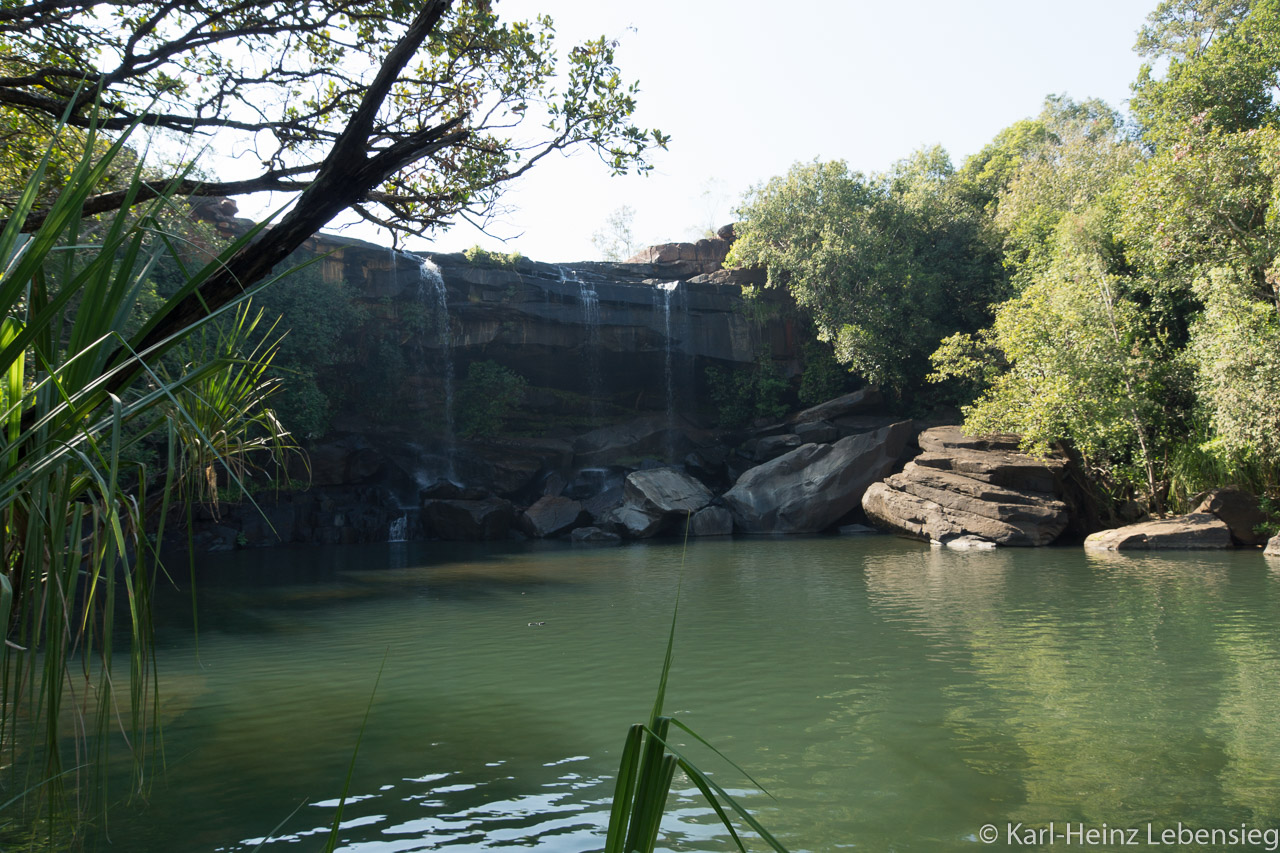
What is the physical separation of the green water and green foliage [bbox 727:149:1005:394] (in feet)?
42.1

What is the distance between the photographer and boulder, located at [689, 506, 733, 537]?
22.3m

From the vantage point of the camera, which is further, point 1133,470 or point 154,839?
point 1133,470

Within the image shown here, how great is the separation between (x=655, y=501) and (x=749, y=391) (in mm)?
7642

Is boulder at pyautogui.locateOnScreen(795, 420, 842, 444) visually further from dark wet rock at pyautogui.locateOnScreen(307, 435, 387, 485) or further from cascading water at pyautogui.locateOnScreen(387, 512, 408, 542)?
dark wet rock at pyautogui.locateOnScreen(307, 435, 387, 485)

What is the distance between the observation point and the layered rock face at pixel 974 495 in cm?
1783

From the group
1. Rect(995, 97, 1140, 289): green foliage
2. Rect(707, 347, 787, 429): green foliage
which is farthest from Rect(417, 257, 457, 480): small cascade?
Rect(995, 97, 1140, 289): green foliage

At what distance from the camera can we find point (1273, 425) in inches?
592

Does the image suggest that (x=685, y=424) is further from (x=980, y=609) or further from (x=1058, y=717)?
(x=1058, y=717)

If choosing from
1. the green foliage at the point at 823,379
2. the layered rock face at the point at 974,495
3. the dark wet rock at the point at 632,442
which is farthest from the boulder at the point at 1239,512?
the dark wet rock at the point at 632,442

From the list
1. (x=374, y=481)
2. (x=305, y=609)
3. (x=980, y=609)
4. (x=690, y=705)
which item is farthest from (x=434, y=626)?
(x=374, y=481)

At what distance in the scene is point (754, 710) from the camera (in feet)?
20.7

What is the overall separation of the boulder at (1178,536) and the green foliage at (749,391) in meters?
12.6

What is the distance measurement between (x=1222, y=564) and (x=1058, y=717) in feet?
33.4

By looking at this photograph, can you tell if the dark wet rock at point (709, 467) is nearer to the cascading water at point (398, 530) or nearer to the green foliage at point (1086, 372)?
the green foliage at point (1086, 372)
